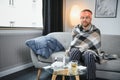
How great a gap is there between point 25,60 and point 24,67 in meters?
0.14

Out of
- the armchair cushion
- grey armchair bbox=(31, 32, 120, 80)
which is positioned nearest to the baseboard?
grey armchair bbox=(31, 32, 120, 80)

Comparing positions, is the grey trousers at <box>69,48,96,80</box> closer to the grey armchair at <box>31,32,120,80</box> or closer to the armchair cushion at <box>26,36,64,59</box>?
the grey armchair at <box>31,32,120,80</box>

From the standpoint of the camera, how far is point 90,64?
2264mm

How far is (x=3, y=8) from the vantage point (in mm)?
2959

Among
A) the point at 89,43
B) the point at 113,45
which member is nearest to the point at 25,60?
the point at 89,43

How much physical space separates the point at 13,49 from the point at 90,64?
1441mm

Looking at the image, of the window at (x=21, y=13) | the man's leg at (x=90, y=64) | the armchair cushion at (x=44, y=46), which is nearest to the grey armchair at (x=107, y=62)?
the armchair cushion at (x=44, y=46)

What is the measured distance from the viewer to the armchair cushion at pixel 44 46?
8.86ft

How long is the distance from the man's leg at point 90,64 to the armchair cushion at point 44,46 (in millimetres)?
660

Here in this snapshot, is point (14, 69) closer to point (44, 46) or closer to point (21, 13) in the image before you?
point (44, 46)

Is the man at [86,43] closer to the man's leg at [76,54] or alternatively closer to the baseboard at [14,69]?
the man's leg at [76,54]

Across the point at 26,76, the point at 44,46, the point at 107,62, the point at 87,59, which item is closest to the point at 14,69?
the point at 26,76

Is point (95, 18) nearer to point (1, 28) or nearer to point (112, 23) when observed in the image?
point (112, 23)

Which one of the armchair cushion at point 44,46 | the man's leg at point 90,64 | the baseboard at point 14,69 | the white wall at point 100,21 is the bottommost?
the baseboard at point 14,69
